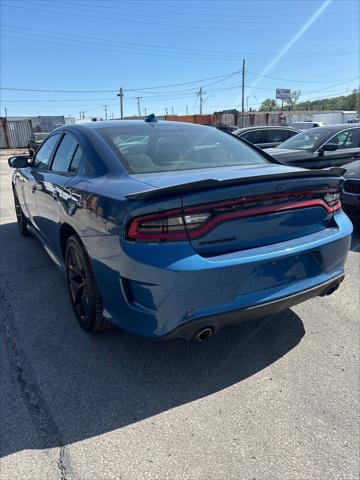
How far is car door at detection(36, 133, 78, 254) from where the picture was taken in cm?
329

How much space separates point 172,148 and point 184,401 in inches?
74.6

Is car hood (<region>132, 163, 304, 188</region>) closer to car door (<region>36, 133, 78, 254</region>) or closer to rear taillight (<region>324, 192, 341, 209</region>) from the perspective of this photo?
rear taillight (<region>324, 192, 341, 209</region>)

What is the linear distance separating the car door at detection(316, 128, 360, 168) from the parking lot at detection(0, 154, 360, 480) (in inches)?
205

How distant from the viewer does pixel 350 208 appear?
5504mm

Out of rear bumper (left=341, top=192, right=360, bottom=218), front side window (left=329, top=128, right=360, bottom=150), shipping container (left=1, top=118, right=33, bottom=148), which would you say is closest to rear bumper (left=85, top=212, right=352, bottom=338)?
rear bumper (left=341, top=192, right=360, bottom=218)

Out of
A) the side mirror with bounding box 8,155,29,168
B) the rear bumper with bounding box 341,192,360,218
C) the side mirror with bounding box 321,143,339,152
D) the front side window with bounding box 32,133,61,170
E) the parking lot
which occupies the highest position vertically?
the front side window with bounding box 32,133,61,170

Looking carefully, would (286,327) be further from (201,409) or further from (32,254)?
(32,254)

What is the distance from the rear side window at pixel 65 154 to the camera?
3.41 meters

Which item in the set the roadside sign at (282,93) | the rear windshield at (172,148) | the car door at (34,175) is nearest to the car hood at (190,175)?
the rear windshield at (172,148)

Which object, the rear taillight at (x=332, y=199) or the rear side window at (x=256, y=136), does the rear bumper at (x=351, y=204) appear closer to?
the rear taillight at (x=332, y=199)

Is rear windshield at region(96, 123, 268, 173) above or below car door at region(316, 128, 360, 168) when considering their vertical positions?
above

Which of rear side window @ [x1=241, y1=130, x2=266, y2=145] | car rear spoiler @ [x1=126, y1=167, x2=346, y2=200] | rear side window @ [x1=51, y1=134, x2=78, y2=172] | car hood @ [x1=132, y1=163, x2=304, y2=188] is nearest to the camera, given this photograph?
car rear spoiler @ [x1=126, y1=167, x2=346, y2=200]

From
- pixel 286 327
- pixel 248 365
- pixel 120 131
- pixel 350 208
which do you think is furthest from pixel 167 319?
pixel 350 208

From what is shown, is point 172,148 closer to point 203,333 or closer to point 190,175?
point 190,175
